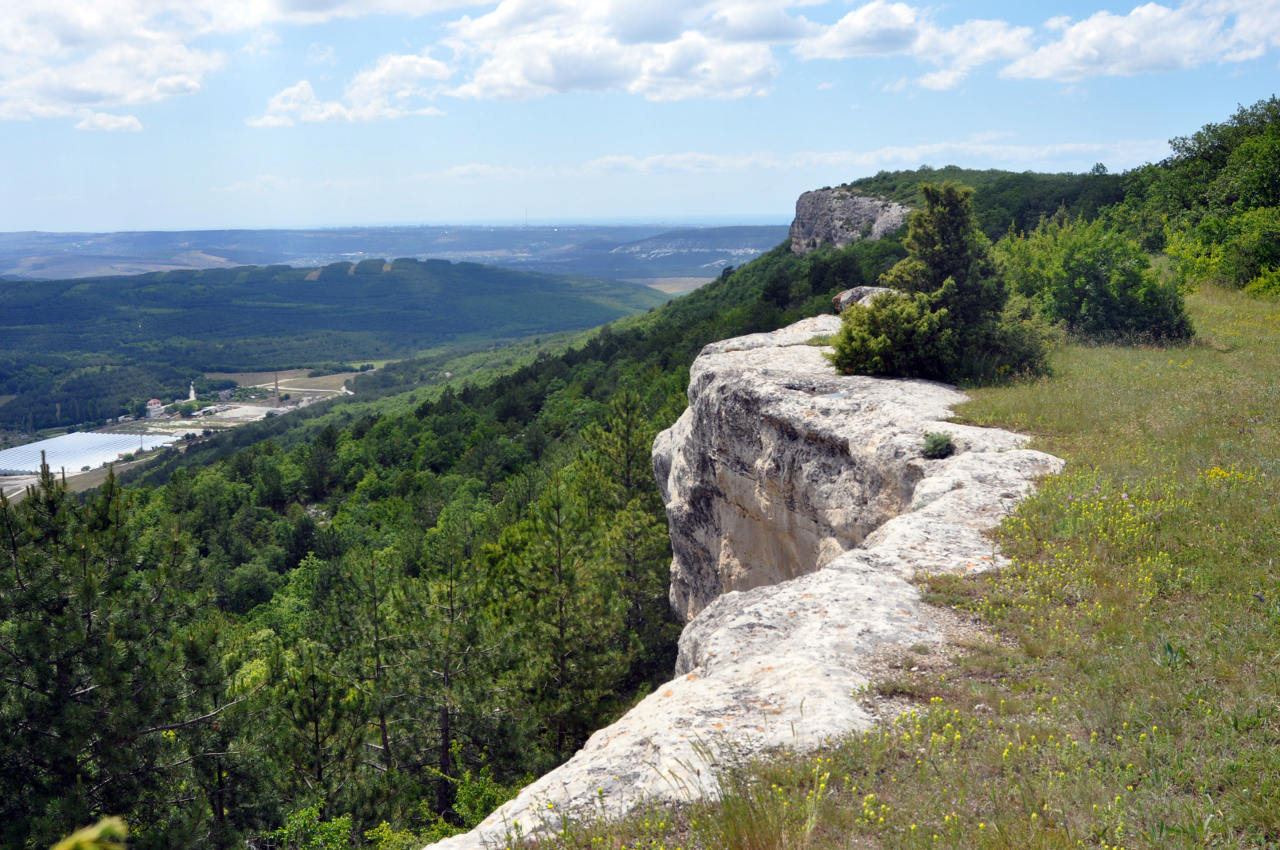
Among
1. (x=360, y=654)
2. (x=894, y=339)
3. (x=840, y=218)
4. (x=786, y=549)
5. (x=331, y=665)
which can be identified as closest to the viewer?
(x=786, y=549)

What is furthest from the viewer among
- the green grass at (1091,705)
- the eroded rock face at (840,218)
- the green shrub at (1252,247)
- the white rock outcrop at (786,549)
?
the eroded rock face at (840,218)

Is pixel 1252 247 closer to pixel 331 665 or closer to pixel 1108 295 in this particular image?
pixel 1108 295

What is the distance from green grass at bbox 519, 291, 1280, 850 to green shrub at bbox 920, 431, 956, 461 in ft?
6.19

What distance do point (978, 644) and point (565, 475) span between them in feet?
97.5

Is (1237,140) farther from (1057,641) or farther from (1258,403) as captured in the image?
(1057,641)

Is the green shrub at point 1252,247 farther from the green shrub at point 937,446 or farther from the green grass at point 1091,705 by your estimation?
the green shrub at point 937,446

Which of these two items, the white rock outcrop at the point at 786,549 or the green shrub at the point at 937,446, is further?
the green shrub at the point at 937,446

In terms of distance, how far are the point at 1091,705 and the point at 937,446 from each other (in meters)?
6.88

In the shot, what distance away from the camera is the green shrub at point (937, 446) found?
12570 mm

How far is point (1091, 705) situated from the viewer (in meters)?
6.09

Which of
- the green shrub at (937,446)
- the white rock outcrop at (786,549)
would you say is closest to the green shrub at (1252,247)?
the white rock outcrop at (786,549)

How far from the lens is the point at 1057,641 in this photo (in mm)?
7238

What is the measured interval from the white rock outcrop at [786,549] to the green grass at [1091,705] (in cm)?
47

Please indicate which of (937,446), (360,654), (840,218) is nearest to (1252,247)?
(937,446)
